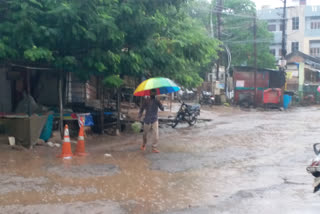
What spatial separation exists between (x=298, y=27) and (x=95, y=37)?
47.9 metres

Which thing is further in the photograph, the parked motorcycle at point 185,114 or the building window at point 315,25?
the building window at point 315,25

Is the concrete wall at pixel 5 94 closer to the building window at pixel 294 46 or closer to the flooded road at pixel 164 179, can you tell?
the flooded road at pixel 164 179

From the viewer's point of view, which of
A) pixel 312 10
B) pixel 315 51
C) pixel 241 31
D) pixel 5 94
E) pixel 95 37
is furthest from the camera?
pixel 315 51

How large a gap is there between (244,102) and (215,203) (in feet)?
83.1

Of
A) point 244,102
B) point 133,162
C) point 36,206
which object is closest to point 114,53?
point 133,162

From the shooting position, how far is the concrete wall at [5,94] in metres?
13.0

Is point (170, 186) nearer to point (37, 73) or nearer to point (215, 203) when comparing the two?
point (215, 203)

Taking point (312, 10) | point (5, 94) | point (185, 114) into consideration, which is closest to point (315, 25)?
point (312, 10)

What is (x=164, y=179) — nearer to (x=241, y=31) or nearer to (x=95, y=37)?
(x=95, y=37)

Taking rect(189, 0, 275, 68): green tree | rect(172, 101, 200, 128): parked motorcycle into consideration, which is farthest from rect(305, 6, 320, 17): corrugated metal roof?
rect(172, 101, 200, 128): parked motorcycle

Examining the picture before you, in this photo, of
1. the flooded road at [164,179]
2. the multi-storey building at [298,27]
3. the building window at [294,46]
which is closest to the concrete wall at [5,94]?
the flooded road at [164,179]

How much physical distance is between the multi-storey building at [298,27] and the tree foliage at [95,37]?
43.3m

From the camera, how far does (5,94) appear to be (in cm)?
1311

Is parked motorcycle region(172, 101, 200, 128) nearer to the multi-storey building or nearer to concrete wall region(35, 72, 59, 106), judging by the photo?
concrete wall region(35, 72, 59, 106)
